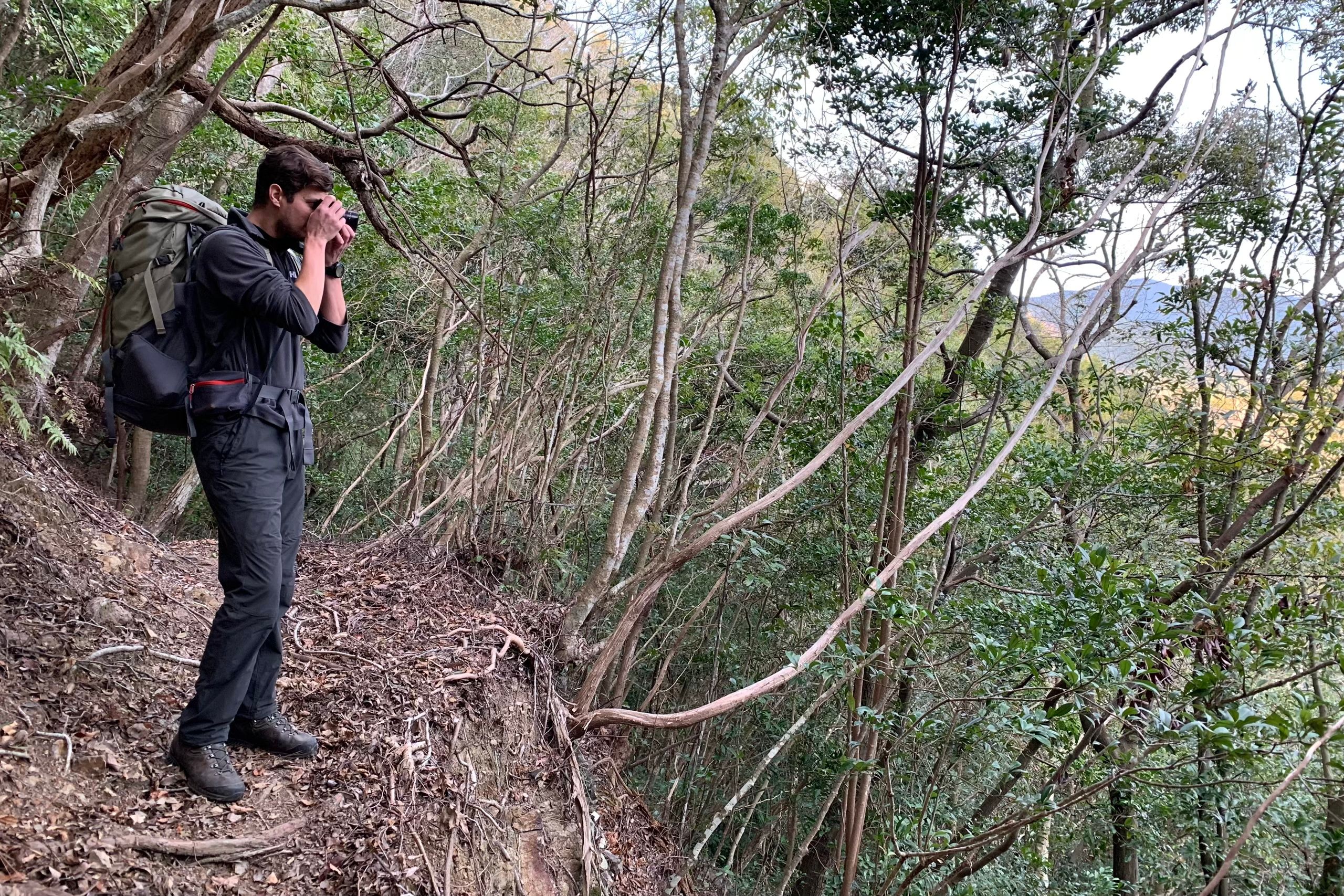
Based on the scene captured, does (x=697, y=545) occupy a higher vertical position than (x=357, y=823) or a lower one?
higher

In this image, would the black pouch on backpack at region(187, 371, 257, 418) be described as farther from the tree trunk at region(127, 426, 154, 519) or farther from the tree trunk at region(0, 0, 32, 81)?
the tree trunk at region(127, 426, 154, 519)

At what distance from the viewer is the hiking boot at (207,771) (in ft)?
7.20

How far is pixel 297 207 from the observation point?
7.41ft

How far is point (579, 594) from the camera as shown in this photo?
13.5 ft

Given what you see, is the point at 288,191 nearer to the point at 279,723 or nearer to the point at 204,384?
the point at 204,384

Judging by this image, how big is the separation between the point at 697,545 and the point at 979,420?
14.7 ft

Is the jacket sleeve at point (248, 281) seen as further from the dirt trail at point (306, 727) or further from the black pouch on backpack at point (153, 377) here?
the dirt trail at point (306, 727)

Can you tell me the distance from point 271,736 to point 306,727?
1.01 feet

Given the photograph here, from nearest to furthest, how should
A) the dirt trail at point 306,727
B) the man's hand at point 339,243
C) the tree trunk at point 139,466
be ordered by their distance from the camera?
the dirt trail at point 306,727
the man's hand at point 339,243
the tree trunk at point 139,466

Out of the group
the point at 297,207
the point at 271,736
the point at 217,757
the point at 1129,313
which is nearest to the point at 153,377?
the point at 297,207

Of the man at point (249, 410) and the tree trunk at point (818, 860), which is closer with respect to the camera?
the man at point (249, 410)

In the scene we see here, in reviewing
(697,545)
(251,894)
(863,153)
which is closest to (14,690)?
(251,894)

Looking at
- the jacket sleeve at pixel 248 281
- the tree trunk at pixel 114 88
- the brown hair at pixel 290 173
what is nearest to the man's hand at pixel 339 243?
the brown hair at pixel 290 173

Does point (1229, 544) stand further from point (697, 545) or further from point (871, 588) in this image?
point (697, 545)
